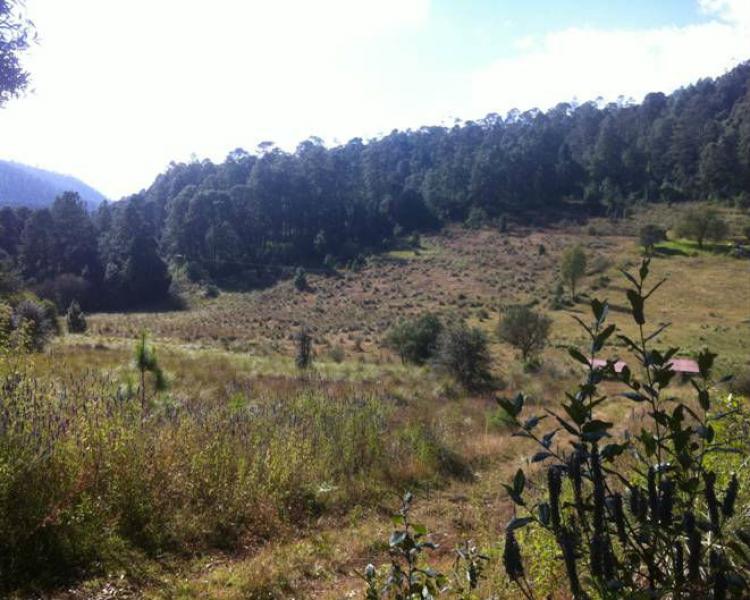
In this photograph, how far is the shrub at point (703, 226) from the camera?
184ft

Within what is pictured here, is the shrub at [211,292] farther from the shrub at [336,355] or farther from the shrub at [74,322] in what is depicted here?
the shrub at [336,355]

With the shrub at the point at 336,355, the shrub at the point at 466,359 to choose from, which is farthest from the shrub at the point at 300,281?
the shrub at the point at 466,359

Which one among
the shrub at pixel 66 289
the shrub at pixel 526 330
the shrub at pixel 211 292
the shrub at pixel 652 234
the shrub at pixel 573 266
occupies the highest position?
the shrub at pixel 652 234

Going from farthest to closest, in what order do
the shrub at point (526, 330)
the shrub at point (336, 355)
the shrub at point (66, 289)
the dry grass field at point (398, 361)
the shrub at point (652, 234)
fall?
the shrub at point (652, 234)
the shrub at point (66, 289)
the shrub at point (526, 330)
the shrub at point (336, 355)
the dry grass field at point (398, 361)

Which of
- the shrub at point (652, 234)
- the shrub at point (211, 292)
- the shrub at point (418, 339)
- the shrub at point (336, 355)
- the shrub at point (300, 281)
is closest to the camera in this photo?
the shrub at point (418, 339)

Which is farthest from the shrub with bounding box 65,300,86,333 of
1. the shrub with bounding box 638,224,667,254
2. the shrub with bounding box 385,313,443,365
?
the shrub with bounding box 638,224,667,254

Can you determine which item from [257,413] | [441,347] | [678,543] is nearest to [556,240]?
[441,347]

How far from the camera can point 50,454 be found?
4031 mm

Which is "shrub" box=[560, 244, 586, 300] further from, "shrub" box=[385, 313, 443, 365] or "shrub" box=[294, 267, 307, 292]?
"shrub" box=[294, 267, 307, 292]

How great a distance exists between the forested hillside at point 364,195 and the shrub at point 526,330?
134ft

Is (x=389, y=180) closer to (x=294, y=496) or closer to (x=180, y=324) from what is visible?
(x=180, y=324)

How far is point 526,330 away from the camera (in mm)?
28297

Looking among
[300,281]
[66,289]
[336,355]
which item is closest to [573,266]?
[336,355]

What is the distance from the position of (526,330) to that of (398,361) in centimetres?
686
